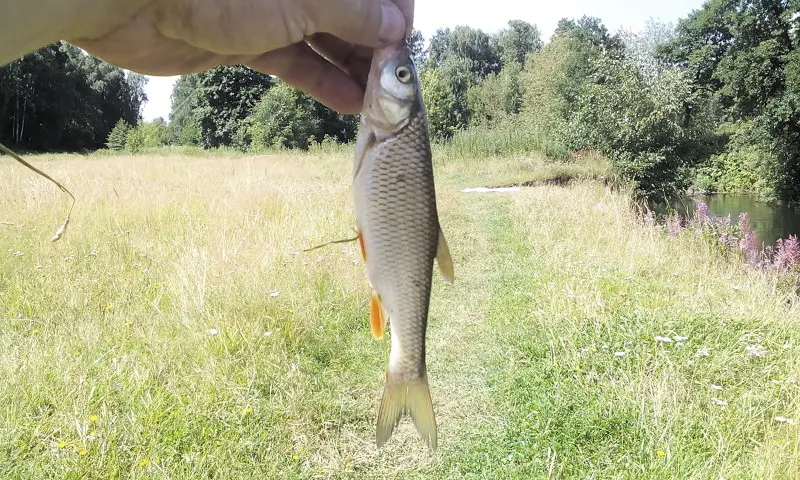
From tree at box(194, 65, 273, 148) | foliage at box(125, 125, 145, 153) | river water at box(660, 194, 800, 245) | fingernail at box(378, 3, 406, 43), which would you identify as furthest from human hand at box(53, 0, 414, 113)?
foliage at box(125, 125, 145, 153)

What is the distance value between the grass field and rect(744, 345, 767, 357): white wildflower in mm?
15

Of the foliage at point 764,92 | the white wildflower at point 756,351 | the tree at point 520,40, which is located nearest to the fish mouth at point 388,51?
the white wildflower at point 756,351

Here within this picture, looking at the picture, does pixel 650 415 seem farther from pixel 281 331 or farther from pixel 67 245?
pixel 67 245

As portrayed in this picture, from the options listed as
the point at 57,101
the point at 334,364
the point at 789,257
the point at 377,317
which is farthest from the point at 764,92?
the point at 57,101

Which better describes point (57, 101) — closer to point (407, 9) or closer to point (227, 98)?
point (227, 98)

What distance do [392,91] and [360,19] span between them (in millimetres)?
193

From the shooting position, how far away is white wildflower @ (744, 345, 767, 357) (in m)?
4.00

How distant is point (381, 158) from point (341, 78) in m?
0.42

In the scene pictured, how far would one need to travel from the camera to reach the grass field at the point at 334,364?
2.96 meters

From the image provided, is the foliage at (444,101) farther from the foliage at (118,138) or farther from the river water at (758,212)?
the foliage at (118,138)

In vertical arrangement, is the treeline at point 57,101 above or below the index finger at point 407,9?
above

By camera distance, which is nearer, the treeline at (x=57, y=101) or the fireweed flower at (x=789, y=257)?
the fireweed flower at (x=789, y=257)

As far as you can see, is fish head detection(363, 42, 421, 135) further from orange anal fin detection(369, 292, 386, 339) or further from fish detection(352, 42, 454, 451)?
orange anal fin detection(369, 292, 386, 339)

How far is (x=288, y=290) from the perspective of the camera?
4648mm
